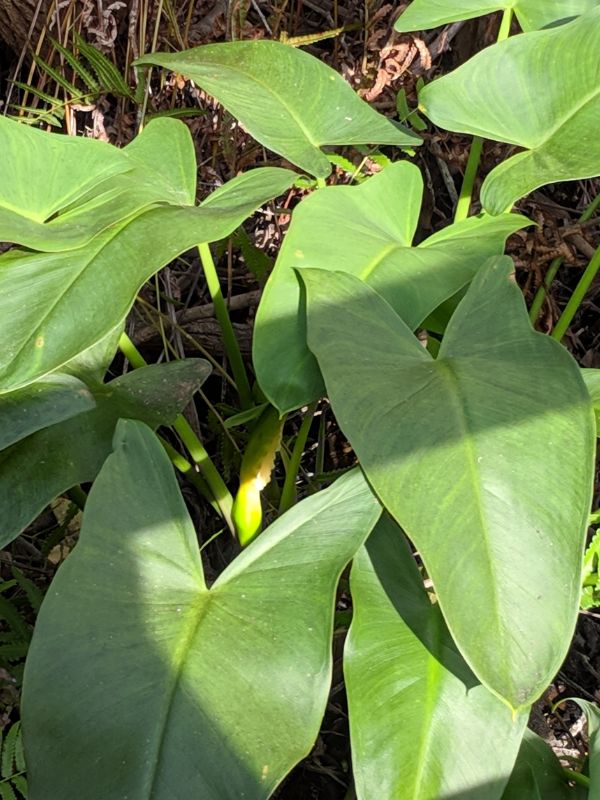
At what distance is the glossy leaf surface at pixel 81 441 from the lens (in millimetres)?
819

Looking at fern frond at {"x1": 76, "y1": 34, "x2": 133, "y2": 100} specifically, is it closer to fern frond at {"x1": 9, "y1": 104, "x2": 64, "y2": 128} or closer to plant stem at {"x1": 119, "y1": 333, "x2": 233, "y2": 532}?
fern frond at {"x1": 9, "y1": 104, "x2": 64, "y2": 128}

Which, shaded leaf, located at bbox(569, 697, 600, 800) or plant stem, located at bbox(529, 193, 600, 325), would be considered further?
plant stem, located at bbox(529, 193, 600, 325)

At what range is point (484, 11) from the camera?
1181 millimetres

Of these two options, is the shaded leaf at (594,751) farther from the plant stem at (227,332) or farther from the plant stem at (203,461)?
the plant stem at (227,332)

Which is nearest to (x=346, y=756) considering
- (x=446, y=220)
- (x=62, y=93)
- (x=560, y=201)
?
(x=446, y=220)

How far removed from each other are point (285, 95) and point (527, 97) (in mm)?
305

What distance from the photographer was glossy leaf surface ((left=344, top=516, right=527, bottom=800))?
0.68 metres

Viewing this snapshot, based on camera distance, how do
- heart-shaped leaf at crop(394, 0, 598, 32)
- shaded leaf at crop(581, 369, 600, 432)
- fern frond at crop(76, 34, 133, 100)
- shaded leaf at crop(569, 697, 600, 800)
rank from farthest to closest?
fern frond at crop(76, 34, 133, 100) < heart-shaped leaf at crop(394, 0, 598, 32) < shaded leaf at crop(581, 369, 600, 432) < shaded leaf at crop(569, 697, 600, 800)

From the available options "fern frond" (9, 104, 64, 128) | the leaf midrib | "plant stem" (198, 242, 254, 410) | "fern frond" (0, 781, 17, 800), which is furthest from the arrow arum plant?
"fern frond" (9, 104, 64, 128)

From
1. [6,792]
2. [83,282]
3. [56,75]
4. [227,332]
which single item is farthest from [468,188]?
[6,792]

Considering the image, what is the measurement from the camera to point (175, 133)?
105 centimetres

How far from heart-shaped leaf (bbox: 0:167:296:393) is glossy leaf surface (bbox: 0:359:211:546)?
0.16m

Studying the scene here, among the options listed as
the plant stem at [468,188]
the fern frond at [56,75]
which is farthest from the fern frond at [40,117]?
the plant stem at [468,188]

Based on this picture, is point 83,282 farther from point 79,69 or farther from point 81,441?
point 79,69
